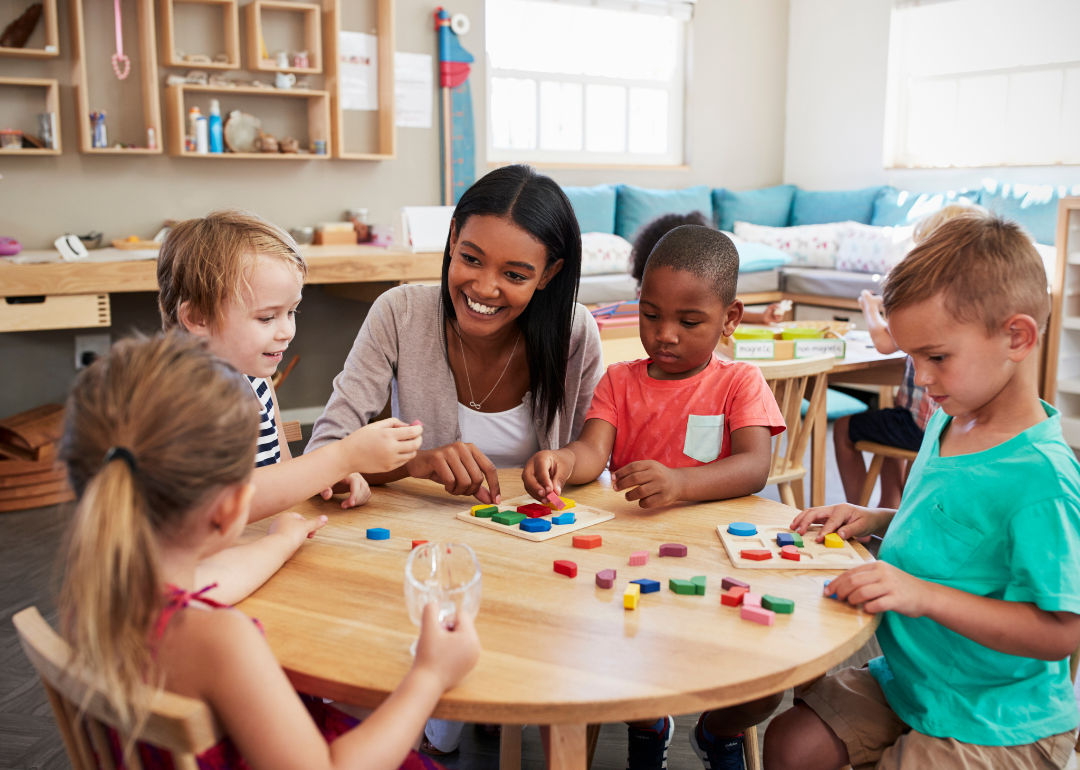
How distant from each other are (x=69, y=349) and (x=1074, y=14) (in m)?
5.90

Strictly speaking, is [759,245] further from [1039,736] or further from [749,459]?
[1039,736]

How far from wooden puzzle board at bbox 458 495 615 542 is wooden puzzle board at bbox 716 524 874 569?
18 centimetres

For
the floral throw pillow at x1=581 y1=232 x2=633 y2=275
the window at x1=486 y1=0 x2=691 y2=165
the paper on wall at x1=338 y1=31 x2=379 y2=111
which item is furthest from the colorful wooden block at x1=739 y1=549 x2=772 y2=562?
the window at x1=486 y1=0 x2=691 y2=165

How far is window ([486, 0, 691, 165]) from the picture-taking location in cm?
568

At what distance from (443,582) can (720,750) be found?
71 cm

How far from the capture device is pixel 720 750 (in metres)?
1.37

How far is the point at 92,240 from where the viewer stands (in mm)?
3691

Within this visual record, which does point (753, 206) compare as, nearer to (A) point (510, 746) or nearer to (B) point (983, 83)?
(B) point (983, 83)

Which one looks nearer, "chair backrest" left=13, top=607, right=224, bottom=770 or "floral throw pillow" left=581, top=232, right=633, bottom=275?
"chair backrest" left=13, top=607, right=224, bottom=770

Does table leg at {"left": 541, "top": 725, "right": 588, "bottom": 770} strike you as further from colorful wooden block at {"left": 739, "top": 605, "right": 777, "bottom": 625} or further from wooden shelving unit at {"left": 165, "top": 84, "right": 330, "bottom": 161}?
wooden shelving unit at {"left": 165, "top": 84, "right": 330, "bottom": 161}

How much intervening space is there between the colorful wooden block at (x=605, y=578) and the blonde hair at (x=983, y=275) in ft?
1.69

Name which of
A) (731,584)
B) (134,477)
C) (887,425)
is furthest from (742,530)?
(887,425)

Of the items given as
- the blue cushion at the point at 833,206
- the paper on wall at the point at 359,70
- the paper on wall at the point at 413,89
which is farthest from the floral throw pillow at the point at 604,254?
the blue cushion at the point at 833,206

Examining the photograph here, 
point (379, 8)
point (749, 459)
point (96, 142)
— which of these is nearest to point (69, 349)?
point (96, 142)
